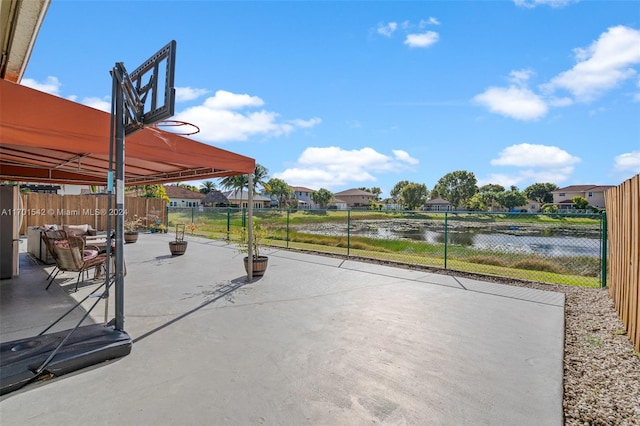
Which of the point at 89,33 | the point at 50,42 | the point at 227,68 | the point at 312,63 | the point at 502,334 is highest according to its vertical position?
the point at 312,63

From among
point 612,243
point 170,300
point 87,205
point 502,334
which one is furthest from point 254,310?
point 87,205

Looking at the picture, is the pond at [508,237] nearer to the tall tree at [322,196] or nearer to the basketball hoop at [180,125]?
the basketball hoop at [180,125]

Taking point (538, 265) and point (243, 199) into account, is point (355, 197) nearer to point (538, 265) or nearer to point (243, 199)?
point (243, 199)

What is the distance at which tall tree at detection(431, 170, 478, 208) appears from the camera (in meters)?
61.6

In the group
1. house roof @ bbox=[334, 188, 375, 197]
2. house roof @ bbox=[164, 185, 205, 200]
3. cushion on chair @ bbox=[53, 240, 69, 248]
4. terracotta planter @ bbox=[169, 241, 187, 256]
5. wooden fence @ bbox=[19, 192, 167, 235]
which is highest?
house roof @ bbox=[334, 188, 375, 197]

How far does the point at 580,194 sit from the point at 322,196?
51.8 metres

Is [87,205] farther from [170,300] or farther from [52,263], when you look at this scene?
[170,300]

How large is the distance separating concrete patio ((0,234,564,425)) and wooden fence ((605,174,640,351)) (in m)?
0.66

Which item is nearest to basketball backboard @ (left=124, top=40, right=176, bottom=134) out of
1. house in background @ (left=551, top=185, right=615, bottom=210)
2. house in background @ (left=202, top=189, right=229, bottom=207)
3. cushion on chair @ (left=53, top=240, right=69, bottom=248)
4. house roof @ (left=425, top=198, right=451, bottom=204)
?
cushion on chair @ (left=53, top=240, right=69, bottom=248)

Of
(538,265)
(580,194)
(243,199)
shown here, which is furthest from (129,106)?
(580,194)

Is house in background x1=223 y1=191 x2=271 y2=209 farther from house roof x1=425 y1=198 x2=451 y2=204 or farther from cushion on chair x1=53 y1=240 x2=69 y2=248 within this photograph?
house roof x1=425 y1=198 x2=451 y2=204

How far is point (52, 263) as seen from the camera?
7113mm

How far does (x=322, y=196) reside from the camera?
63.9 metres

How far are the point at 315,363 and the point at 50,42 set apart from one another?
4905mm
